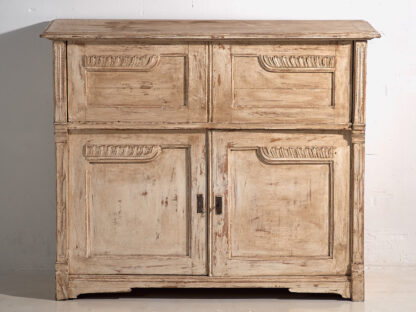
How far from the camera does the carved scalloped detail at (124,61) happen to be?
3.34 metres

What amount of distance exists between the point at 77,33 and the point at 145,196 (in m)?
0.85

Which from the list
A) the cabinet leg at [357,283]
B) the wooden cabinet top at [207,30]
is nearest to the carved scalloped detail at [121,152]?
the wooden cabinet top at [207,30]

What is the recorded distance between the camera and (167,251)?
339 centimetres

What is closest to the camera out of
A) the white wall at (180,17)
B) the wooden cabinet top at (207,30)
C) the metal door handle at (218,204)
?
the wooden cabinet top at (207,30)

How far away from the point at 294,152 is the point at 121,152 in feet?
2.77

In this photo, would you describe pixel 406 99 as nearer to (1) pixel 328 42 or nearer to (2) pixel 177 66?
(1) pixel 328 42

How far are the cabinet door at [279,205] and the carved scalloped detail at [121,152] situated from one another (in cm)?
33

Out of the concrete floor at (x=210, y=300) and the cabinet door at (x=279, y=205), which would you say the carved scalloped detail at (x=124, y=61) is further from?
the concrete floor at (x=210, y=300)

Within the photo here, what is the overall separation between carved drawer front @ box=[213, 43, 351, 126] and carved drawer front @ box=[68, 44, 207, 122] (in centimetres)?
11

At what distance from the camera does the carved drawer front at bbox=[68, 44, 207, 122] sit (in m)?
3.33

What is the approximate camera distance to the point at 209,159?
3.36 m

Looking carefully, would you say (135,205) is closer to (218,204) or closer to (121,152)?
(121,152)

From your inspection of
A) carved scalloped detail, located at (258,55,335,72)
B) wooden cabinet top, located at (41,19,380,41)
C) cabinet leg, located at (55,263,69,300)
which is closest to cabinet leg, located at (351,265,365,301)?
carved scalloped detail, located at (258,55,335,72)

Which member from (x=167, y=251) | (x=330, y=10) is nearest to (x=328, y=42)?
(x=330, y=10)
